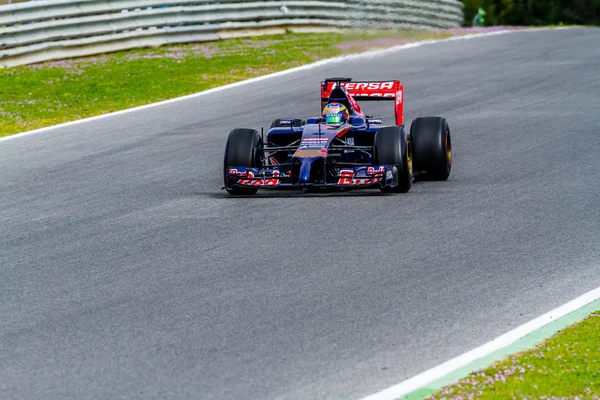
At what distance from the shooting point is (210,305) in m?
6.96

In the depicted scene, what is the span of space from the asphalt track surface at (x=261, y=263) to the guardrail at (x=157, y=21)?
19.8 feet

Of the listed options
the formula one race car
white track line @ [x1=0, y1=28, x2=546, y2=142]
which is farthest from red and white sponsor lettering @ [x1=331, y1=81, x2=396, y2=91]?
white track line @ [x1=0, y1=28, x2=546, y2=142]

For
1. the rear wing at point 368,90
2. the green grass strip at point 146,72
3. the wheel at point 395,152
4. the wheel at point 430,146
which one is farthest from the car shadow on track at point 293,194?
the green grass strip at point 146,72

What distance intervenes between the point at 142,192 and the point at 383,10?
13149 mm

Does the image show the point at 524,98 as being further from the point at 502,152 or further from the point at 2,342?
the point at 2,342

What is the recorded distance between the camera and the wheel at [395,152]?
10.4 meters

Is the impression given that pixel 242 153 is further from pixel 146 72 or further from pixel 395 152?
pixel 146 72

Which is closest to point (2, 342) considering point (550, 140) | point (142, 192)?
point (142, 192)

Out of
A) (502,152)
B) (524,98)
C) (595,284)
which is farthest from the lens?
(524,98)

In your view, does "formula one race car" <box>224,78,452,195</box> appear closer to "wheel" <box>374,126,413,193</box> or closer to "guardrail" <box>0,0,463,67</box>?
"wheel" <box>374,126,413,193</box>

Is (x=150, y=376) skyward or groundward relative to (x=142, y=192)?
skyward

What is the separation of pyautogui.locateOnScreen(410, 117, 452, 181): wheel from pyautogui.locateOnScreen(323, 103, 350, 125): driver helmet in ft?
2.39

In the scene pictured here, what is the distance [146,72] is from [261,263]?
12.8 metres

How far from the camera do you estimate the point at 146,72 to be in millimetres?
20281
